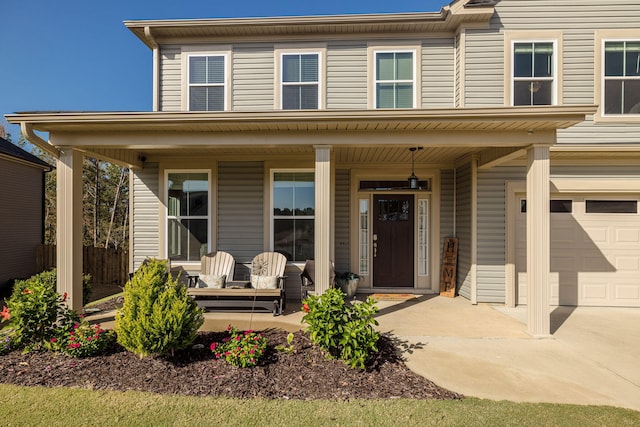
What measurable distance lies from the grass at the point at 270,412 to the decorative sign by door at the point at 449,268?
377cm

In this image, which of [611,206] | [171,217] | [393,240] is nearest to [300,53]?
[171,217]

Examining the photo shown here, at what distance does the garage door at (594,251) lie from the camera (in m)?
5.88

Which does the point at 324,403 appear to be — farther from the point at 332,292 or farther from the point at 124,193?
the point at 124,193

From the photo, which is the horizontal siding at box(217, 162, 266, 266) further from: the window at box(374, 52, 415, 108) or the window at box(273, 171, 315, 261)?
the window at box(374, 52, 415, 108)

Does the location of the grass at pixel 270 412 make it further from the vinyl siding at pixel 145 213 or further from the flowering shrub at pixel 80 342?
the vinyl siding at pixel 145 213

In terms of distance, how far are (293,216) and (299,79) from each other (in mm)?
2788

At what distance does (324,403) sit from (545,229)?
141 inches

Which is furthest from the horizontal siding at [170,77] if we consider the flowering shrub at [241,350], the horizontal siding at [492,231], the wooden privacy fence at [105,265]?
the horizontal siding at [492,231]

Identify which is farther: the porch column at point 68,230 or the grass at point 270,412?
the porch column at point 68,230

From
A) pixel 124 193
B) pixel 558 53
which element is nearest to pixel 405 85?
pixel 558 53

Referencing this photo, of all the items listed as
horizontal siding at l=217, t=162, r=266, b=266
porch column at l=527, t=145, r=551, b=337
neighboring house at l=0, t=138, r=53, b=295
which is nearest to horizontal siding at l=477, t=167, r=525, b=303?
porch column at l=527, t=145, r=551, b=337

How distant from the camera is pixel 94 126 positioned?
14.8 ft

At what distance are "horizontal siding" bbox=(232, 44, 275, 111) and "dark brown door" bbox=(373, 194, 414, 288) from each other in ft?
10.4

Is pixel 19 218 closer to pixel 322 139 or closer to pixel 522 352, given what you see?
pixel 322 139
